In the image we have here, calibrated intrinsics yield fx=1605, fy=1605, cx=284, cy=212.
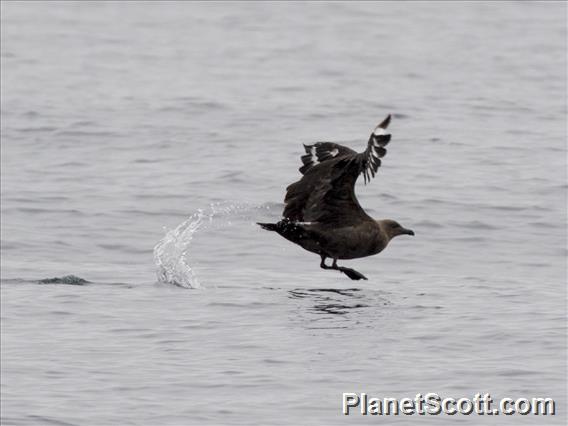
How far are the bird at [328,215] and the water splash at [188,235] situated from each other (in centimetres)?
148

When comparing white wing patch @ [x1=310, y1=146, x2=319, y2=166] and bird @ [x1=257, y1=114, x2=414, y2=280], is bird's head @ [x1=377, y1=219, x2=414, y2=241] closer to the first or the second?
bird @ [x1=257, y1=114, x2=414, y2=280]

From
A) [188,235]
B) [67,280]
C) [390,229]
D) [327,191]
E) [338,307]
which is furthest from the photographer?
[188,235]

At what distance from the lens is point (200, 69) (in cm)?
3167

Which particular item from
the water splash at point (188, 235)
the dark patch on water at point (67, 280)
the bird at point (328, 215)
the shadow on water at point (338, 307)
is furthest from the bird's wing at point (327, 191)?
the dark patch on water at point (67, 280)

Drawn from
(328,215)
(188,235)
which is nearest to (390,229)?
(328,215)

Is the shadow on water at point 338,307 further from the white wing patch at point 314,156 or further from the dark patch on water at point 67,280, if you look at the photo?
the dark patch on water at point 67,280

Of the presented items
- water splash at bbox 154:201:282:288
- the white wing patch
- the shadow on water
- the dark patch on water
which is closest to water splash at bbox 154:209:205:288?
water splash at bbox 154:201:282:288

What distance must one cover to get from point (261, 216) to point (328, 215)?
5181 millimetres

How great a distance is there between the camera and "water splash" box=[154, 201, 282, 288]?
600 inches

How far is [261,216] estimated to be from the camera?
18844 millimetres

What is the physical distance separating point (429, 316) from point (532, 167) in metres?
9.22

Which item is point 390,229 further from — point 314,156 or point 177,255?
point 177,255

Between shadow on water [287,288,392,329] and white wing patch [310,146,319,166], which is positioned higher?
white wing patch [310,146,319,166]

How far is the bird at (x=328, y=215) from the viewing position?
44.3ft
